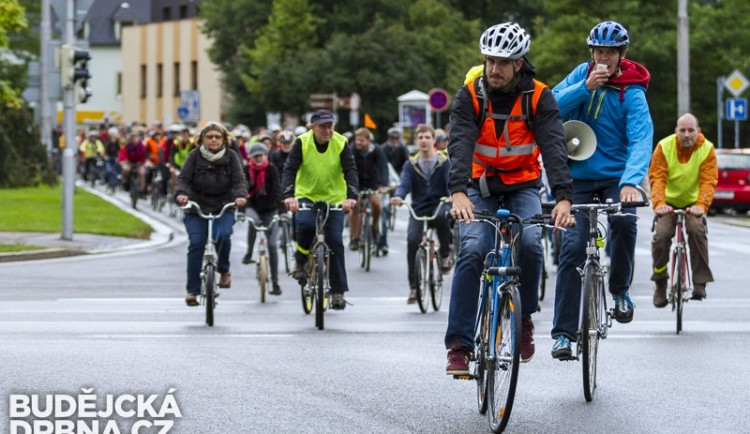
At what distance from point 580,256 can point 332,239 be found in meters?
5.12

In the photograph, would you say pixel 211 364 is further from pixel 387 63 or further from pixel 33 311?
pixel 387 63

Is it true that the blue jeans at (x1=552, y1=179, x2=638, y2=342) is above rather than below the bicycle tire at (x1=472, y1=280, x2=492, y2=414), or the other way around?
above

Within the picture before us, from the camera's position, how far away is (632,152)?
9.43 m

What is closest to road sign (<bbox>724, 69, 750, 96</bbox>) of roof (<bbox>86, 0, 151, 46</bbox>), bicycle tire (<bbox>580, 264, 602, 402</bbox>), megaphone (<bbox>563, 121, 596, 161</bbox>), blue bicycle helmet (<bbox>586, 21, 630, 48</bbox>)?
blue bicycle helmet (<bbox>586, 21, 630, 48</bbox>)

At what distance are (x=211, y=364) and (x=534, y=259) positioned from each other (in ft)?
9.36

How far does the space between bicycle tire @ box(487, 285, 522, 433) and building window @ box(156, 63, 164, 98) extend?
8311 cm

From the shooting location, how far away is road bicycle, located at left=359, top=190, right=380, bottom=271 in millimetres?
21844

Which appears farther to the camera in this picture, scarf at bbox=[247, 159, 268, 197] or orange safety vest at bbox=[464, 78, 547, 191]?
scarf at bbox=[247, 159, 268, 197]

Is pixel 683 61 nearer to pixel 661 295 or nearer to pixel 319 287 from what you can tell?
pixel 661 295

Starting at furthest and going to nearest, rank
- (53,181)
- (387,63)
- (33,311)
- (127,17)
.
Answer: (127,17) < (387,63) < (53,181) < (33,311)

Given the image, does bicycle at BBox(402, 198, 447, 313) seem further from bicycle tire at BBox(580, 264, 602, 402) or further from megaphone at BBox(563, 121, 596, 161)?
bicycle tire at BBox(580, 264, 602, 402)

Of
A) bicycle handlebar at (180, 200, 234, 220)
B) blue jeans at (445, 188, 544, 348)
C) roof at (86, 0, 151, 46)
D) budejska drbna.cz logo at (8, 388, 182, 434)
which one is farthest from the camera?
roof at (86, 0, 151, 46)

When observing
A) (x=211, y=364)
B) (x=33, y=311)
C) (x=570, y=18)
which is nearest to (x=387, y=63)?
(x=570, y=18)

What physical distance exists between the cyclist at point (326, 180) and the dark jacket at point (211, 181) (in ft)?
1.80
